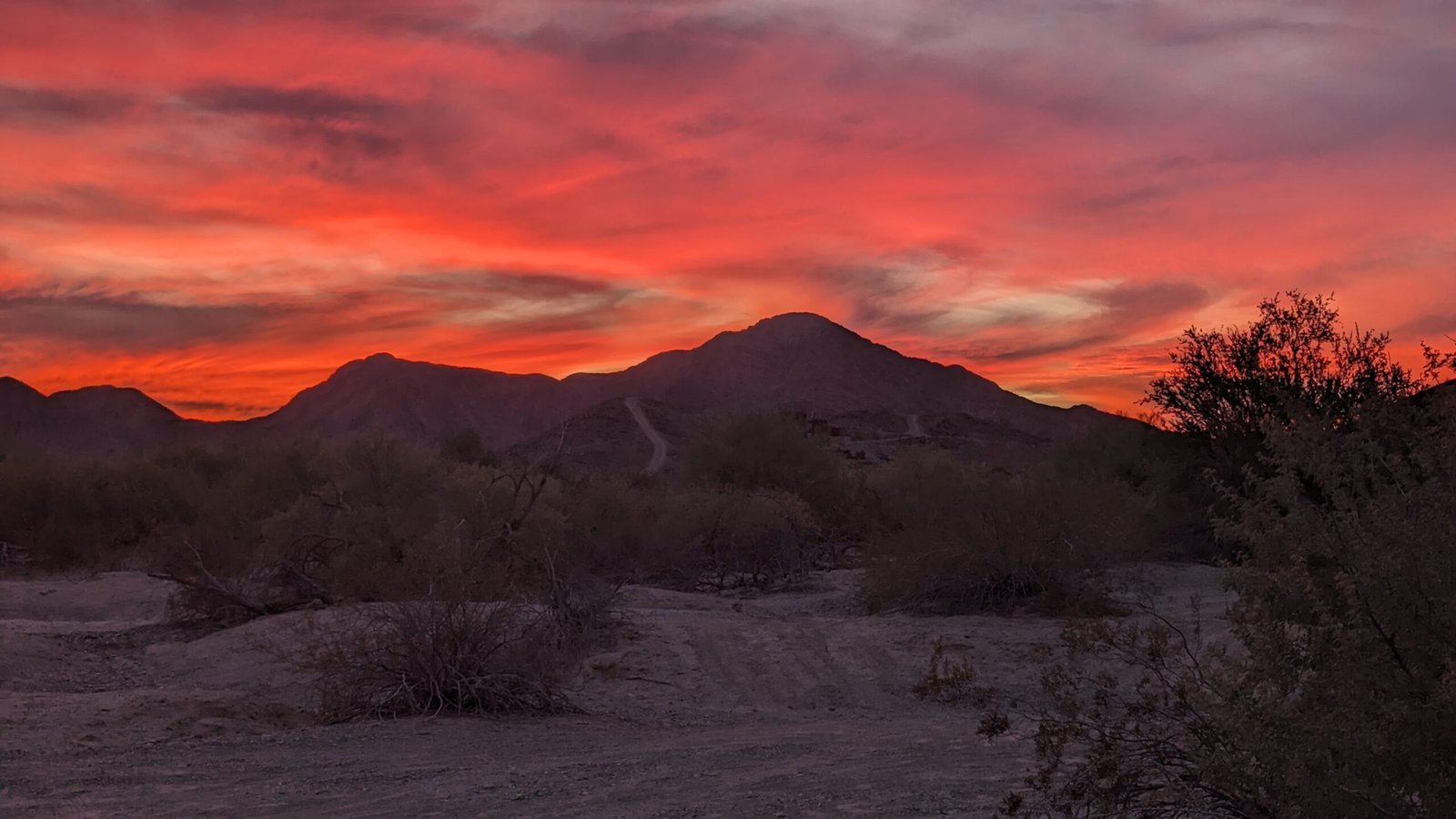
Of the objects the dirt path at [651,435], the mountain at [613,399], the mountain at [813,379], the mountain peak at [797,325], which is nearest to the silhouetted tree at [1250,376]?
the dirt path at [651,435]

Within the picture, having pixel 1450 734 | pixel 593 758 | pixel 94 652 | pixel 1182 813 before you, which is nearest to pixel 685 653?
pixel 593 758

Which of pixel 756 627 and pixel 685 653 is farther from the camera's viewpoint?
pixel 756 627

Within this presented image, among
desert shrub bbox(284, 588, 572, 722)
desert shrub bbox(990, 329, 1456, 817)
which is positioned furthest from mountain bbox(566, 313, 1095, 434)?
desert shrub bbox(990, 329, 1456, 817)

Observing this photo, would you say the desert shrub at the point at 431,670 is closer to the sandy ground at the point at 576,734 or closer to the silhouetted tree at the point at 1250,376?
the sandy ground at the point at 576,734

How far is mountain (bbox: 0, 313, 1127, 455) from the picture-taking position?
98.1 metres

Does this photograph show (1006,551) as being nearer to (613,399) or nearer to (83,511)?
(83,511)

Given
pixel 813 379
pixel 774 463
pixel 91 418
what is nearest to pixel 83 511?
pixel 774 463

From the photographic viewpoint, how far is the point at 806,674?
49.9 feet

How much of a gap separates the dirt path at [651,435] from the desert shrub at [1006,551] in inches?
1698

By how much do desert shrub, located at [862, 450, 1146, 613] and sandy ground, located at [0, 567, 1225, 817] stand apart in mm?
777

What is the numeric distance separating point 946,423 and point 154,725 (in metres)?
94.4

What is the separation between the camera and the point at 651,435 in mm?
81375

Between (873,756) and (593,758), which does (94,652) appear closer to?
(593,758)

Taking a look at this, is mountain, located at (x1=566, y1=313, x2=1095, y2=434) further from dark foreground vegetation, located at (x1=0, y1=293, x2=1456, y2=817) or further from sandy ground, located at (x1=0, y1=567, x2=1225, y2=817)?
sandy ground, located at (x1=0, y1=567, x2=1225, y2=817)
